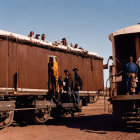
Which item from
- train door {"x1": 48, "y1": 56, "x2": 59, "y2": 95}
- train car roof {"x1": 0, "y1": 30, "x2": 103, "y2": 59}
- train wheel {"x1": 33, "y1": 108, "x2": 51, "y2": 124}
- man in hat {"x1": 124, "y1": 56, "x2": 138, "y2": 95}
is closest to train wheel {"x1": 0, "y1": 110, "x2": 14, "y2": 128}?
train wheel {"x1": 33, "y1": 108, "x2": 51, "y2": 124}

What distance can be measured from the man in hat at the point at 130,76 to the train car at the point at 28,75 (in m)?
4.13

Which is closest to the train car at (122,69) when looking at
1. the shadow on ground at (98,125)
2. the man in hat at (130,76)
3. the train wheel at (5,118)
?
the man in hat at (130,76)

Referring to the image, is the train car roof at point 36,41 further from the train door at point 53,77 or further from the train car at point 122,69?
the train car at point 122,69

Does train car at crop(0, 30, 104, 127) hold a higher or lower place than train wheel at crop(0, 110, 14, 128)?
higher

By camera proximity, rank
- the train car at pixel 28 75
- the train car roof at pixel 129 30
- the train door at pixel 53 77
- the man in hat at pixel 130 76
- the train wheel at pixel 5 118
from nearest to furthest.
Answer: the man in hat at pixel 130 76
the train car roof at pixel 129 30
the train wheel at pixel 5 118
the train car at pixel 28 75
the train door at pixel 53 77

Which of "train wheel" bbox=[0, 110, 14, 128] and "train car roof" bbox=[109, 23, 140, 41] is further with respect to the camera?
"train wheel" bbox=[0, 110, 14, 128]

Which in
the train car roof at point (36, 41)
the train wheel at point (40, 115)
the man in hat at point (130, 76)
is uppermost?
the train car roof at point (36, 41)

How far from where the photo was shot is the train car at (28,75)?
9602 mm

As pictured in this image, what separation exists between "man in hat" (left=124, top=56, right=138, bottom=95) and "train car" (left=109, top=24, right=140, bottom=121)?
23 cm

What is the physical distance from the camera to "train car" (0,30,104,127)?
31.5ft

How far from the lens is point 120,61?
9.76 meters

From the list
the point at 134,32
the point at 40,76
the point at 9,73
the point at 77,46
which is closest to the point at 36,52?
the point at 40,76

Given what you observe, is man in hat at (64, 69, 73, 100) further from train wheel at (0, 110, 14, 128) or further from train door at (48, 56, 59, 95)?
train wheel at (0, 110, 14, 128)

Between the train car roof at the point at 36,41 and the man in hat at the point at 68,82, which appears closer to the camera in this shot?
the train car roof at the point at 36,41
